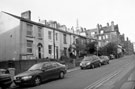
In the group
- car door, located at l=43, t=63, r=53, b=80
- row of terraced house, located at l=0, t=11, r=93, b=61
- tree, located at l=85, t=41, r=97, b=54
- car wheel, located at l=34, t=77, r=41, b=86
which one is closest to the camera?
car wheel, located at l=34, t=77, r=41, b=86

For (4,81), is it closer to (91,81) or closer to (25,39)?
(91,81)

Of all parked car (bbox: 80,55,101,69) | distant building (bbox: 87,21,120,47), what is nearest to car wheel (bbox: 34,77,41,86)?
parked car (bbox: 80,55,101,69)

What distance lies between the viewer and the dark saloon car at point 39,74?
9.86 metres

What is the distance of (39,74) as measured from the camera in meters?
10.5

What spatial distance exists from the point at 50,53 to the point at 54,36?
3544 mm

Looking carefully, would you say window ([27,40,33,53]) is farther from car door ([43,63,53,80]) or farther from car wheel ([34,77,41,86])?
car wheel ([34,77,41,86])

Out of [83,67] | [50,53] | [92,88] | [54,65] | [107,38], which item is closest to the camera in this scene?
[92,88]

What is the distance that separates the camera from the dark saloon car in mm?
9857

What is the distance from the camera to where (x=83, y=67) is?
2059cm

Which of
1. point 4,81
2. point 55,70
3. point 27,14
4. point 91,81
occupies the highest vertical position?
point 27,14

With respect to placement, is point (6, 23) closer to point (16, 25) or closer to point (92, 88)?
point (16, 25)

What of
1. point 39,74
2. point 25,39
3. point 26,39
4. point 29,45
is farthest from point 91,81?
point 29,45

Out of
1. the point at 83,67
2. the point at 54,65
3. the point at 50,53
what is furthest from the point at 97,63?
the point at 54,65

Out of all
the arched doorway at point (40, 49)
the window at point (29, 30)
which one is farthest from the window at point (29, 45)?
the arched doorway at point (40, 49)
